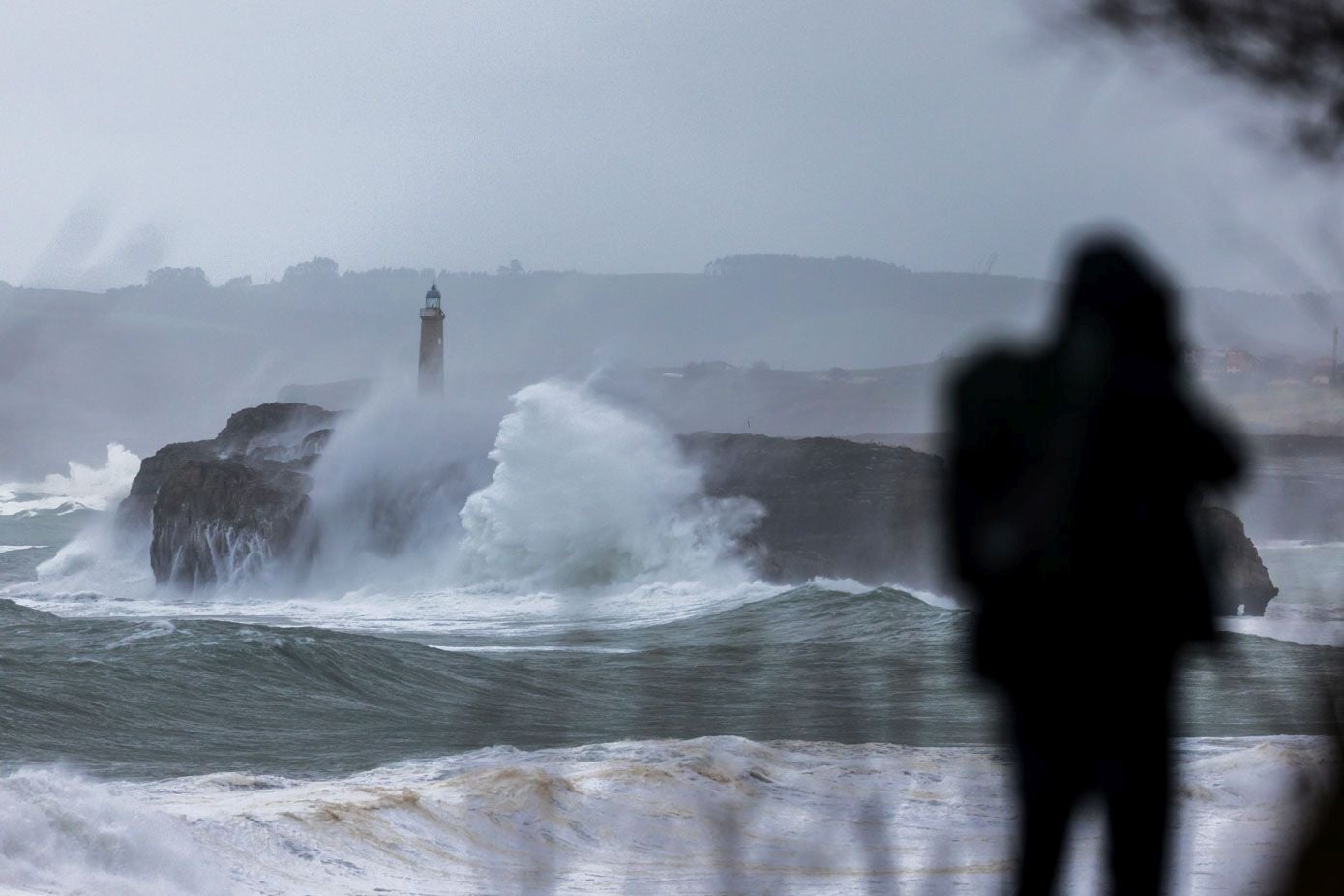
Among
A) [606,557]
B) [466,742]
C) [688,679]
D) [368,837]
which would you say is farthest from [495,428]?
[368,837]

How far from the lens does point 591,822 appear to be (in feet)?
30.5

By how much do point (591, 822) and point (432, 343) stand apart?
43744 millimetres

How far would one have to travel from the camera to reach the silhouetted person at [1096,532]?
1.61 m

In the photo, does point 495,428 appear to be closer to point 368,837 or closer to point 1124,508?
point 368,837

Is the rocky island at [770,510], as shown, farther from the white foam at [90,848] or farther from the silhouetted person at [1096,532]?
the silhouetted person at [1096,532]

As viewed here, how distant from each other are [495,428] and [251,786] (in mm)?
33560

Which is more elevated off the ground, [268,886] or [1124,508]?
[1124,508]

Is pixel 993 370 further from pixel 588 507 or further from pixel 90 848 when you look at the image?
pixel 588 507

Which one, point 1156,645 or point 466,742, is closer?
point 1156,645

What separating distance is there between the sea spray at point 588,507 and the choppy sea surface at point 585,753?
18.7 ft

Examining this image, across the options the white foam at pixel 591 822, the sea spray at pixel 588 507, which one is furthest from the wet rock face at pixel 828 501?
the white foam at pixel 591 822

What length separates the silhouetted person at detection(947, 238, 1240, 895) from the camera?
5.27ft

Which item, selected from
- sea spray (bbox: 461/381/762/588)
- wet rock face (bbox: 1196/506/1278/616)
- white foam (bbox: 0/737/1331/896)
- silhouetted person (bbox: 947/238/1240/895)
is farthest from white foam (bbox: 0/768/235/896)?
sea spray (bbox: 461/381/762/588)

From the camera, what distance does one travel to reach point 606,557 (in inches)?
1387
